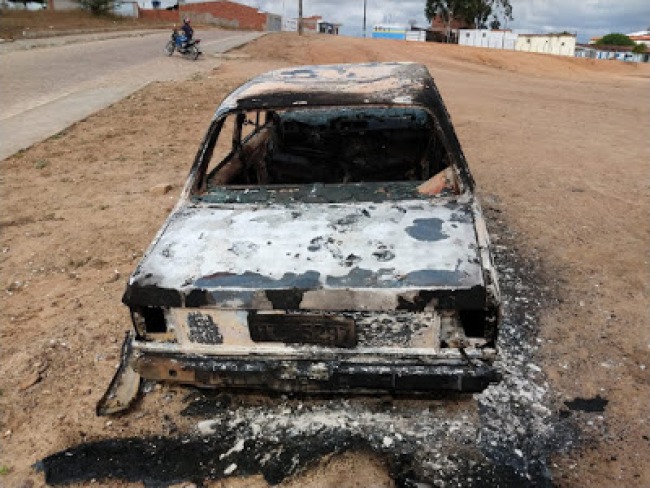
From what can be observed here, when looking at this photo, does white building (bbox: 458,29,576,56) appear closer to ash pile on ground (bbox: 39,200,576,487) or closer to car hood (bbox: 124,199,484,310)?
car hood (bbox: 124,199,484,310)

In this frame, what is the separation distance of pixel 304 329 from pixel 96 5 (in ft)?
172

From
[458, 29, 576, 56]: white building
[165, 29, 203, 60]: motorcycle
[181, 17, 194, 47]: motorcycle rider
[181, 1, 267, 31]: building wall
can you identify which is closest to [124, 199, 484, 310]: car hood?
[165, 29, 203, 60]: motorcycle

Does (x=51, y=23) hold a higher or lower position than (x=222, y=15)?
lower

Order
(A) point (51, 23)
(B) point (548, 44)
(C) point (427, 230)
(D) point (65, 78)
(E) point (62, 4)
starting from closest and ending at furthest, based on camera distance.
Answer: (C) point (427, 230)
(D) point (65, 78)
(A) point (51, 23)
(E) point (62, 4)
(B) point (548, 44)

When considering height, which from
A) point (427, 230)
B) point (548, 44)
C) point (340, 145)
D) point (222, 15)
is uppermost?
point (222, 15)

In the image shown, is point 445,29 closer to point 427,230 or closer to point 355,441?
point 427,230

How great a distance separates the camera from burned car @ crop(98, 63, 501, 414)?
2139mm

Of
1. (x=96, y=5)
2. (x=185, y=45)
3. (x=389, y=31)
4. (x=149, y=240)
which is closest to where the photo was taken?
(x=149, y=240)

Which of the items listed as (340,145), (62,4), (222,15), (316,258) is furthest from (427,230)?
(222,15)

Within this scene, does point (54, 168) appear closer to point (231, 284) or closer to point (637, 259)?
point (231, 284)

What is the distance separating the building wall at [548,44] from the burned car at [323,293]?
5080 centimetres

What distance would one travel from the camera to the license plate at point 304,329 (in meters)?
2.17

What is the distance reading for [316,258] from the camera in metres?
2.30

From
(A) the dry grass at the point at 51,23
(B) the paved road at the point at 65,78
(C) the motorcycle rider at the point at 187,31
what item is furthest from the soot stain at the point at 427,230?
(A) the dry grass at the point at 51,23
